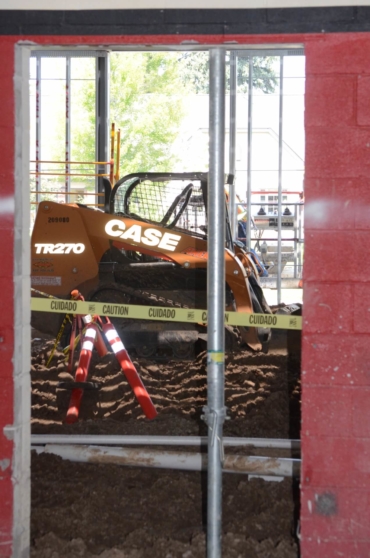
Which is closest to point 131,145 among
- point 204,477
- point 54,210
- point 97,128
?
point 97,128

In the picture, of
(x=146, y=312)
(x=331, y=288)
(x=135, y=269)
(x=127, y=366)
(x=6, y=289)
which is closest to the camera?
(x=331, y=288)

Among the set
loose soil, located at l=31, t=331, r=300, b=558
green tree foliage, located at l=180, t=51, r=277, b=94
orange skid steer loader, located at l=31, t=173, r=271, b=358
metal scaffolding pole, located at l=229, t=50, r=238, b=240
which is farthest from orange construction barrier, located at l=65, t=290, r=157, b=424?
green tree foliage, located at l=180, t=51, r=277, b=94

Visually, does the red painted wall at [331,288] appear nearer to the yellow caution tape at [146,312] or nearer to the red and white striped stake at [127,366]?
the yellow caution tape at [146,312]

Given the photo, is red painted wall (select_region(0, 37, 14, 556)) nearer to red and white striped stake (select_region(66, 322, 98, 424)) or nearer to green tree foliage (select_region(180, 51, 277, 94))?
red and white striped stake (select_region(66, 322, 98, 424))

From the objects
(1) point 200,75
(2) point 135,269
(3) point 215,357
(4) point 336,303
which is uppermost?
(1) point 200,75

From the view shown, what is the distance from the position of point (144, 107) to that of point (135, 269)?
17.8 meters

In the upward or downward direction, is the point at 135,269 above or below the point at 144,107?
below

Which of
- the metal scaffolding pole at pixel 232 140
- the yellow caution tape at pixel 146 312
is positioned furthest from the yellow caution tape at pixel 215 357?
the metal scaffolding pole at pixel 232 140

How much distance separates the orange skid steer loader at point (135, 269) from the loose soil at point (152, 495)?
6.37 feet

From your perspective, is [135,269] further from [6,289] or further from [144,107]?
[144,107]

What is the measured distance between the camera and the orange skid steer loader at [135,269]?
971 cm

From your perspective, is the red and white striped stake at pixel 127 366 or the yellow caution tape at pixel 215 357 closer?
the yellow caution tape at pixel 215 357

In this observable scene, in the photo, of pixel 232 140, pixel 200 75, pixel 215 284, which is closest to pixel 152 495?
pixel 215 284

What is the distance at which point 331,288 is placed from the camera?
3.62 meters
